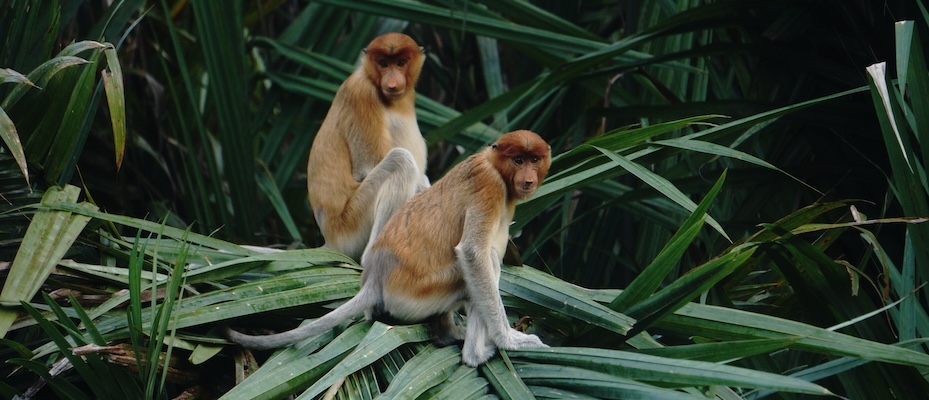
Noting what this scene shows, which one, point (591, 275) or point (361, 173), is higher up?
point (361, 173)

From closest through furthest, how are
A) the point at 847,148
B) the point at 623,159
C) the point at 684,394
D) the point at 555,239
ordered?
1. the point at 684,394
2. the point at 623,159
3. the point at 847,148
4. the point at 555,239

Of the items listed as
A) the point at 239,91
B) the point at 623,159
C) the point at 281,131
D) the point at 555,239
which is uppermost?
the point at 623,159

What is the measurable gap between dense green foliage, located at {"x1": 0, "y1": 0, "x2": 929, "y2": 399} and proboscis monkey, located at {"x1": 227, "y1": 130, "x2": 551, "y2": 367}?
5.0 inches

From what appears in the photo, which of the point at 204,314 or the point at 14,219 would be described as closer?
the point at 204,314

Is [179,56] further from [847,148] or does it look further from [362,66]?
[847,148]

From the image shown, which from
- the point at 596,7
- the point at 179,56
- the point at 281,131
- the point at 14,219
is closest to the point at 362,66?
the point at 179,56

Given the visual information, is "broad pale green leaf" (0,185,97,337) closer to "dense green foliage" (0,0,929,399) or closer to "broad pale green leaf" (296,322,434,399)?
"dense green foliage" (0,0,929,399)

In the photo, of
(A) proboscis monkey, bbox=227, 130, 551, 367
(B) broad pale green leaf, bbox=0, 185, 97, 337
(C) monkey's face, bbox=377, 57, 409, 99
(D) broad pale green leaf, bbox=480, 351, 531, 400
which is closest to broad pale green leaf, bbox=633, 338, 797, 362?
(D) broad pale green leaf, bbox=480, 351, 531, 400

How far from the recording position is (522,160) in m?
3.57

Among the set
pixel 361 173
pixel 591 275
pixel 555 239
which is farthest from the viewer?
pixel 555 239

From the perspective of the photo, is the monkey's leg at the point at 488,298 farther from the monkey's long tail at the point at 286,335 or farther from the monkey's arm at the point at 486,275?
the monkey's long tail at the point at 286,335

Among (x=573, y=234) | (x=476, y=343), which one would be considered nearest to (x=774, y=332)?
(x=476, y=343)

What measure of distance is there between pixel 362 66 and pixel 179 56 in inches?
37.1

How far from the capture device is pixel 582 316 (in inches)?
119
